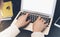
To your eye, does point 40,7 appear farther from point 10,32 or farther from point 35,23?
point 10,32

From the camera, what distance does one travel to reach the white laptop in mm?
1123

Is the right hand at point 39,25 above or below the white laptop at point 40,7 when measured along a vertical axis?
below

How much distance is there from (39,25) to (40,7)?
13cm

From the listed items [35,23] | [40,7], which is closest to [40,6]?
[40,7]

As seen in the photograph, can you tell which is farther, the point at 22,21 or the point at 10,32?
the point at 22,21

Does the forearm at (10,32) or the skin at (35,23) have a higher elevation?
the skin at (35,23)

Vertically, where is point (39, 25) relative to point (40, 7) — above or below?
below

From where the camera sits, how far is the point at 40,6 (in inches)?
46.1

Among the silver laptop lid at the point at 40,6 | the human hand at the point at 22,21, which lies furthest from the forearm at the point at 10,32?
the silver laptop lid at the point at 40,6

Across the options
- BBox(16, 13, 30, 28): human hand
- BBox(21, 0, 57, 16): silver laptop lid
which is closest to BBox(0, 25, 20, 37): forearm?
BBox(16, 13, 30, 28): human hand

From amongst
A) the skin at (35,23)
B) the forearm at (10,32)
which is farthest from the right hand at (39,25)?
the forearm at (10,32)

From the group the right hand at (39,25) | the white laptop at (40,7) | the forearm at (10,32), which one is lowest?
the forearm at (10,32)

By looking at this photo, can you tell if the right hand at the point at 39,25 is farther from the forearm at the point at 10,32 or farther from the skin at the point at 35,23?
the forearm at the point at 10,32

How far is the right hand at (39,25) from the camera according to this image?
109 cm
